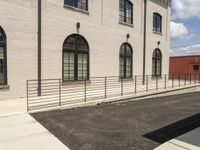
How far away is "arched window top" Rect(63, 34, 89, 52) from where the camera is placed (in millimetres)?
11999

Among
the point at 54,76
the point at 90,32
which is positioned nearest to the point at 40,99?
the point at 54,76

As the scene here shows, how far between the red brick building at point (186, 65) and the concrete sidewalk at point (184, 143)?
66.9ft

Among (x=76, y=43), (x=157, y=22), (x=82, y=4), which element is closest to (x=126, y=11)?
(x=82, y=4)

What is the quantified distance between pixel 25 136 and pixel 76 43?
777 centimetres

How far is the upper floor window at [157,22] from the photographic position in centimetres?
1844

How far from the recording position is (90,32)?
42.5 feet

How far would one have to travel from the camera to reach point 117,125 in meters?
6.64

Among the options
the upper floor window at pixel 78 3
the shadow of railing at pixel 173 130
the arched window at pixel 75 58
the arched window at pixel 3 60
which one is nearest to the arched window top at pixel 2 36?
the arched window at pixel 3 60

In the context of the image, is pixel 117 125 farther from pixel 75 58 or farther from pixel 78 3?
pixel 78 3

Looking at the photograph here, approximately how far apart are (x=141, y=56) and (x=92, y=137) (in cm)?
1224

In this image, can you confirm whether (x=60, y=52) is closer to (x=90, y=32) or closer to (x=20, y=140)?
(x=90, y=32)

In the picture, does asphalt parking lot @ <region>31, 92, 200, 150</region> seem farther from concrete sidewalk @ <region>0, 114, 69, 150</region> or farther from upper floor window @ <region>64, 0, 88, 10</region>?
upper floor window @ <region>64, 0, 88, 10</region>

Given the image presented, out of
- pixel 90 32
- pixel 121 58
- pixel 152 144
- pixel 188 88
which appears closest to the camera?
pixel 152 144

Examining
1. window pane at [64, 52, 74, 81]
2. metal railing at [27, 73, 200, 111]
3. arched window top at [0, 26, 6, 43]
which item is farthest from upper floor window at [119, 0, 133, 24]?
arched window top at [0, 26, 6, 43]
